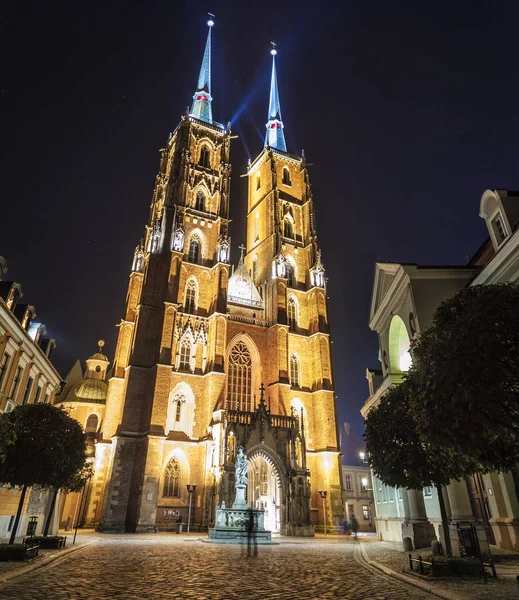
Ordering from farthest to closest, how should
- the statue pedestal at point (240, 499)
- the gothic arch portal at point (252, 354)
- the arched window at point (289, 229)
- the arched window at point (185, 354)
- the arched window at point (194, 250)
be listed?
1. the arched window at point (289, 229)
2. the arched window at point (194, 250)
3. the gothic arch portal at point (252, 354)
4. the arched window at point (185, 354)
5. the statue pedestal at point (240, 499)

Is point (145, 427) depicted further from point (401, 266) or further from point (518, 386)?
point (518, 386)

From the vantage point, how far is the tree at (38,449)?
15094 millimetres

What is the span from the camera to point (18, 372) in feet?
74.9

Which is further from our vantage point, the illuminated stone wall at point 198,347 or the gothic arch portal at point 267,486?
the gothic arch portal at point 267,486

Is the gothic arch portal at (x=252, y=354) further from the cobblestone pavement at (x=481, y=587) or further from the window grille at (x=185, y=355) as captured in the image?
the cobblestone pavement at (x=481, y=587)

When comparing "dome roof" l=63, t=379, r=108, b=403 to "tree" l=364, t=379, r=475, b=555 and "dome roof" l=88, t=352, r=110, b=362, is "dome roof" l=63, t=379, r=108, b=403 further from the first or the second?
"tree" l=364, t=379, r=475, b=555

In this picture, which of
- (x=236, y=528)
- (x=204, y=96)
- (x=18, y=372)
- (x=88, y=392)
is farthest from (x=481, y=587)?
(x=204, y=96)

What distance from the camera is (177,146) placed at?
48562mm

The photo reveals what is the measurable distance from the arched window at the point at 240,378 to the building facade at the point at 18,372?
51.8 ft

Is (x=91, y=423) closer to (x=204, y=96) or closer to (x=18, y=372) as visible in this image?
(x=18, y=372)

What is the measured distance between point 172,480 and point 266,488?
767 centimetres

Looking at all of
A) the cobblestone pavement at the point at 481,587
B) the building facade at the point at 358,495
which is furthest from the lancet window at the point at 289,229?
the cobblestone pavement at the point at 481,587

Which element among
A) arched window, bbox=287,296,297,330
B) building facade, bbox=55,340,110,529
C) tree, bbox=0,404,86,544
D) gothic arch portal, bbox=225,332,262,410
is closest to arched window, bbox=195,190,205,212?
arched window, bbox=287,296,297,330

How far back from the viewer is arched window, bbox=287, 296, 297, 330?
43.4 meters
